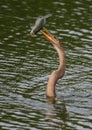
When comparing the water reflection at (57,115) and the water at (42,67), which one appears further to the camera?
the water at (42,67)

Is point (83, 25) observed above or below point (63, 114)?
above

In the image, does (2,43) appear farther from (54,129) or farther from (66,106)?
(54,129)

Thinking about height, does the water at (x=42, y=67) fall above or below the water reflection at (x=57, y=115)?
above

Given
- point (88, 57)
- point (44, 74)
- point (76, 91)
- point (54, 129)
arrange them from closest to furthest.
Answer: point (54, 129) → point (76, 91) → point (44, 74) → point (88, 57)

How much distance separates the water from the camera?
1658cm

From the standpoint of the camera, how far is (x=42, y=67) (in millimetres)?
20875

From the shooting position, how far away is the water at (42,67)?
16.6 metres

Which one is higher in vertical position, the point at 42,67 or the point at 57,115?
the point at 42,67

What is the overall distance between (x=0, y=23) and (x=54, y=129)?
35.9 ft

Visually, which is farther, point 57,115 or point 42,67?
point 42,67

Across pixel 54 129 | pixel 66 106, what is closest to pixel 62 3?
pixel 66 106

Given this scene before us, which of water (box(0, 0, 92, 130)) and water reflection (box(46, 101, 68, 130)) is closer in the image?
water reflection (box(46, 101, 68, 130))

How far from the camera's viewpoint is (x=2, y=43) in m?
23.4

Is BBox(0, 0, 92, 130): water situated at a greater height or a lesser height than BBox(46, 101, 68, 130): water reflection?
greater
